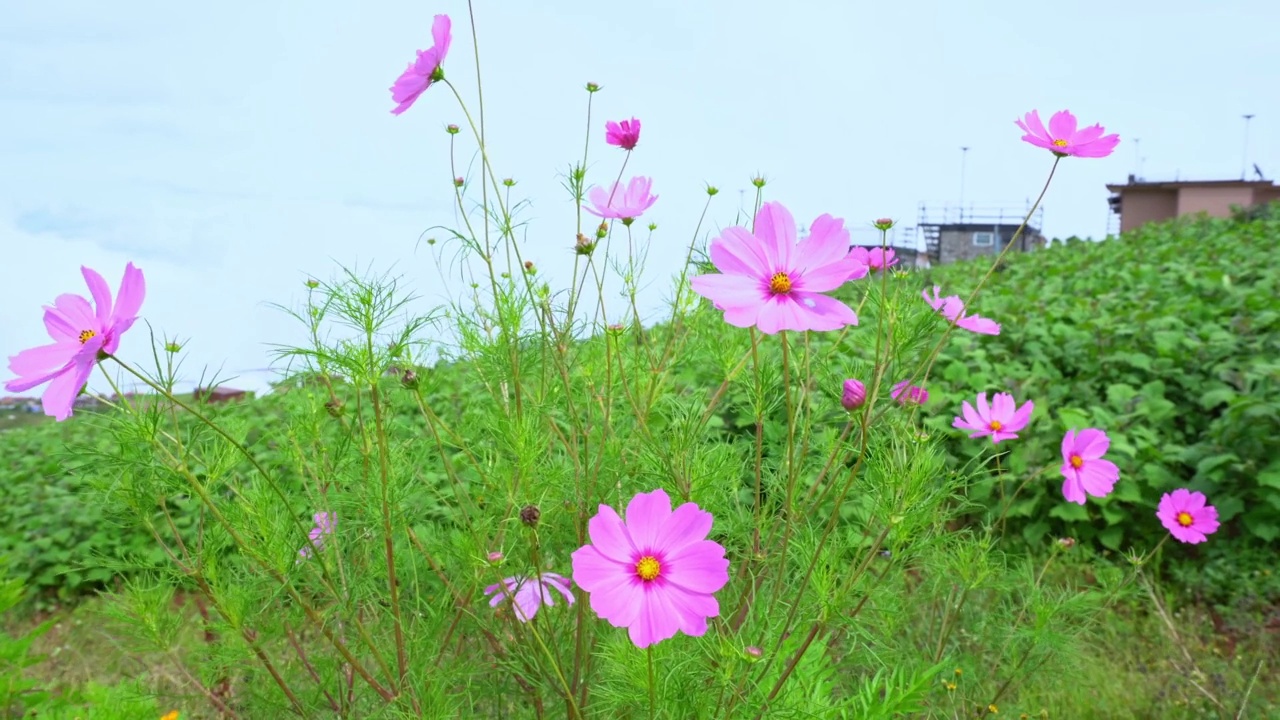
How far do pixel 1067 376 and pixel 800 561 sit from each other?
4004 millimetres

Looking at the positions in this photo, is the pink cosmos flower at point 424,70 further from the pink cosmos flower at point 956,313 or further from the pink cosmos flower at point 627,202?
the pink cosmos flower at point 956,313

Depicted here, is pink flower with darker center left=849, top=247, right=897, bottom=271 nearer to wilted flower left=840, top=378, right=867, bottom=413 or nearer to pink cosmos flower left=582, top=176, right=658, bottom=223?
pink cosmos flower left=582, top=176, right=658, bottom=223

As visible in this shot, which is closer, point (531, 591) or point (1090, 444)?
point (531, 591)

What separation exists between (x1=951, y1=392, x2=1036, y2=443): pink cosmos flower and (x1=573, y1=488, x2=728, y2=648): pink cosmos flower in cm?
125

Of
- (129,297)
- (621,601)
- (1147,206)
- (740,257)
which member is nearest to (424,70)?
(129,297)

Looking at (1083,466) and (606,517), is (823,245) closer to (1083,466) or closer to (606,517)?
(606,517)

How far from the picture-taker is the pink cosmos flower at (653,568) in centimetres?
104

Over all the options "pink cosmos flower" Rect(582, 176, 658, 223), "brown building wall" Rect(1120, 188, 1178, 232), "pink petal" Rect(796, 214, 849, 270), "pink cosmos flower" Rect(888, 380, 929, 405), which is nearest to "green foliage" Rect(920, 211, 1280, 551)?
"pink cosmos flower" Rect(888, 380, 929, 405)

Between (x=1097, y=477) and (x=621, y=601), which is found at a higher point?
(x=621, y=601)

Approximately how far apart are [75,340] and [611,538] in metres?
0.77

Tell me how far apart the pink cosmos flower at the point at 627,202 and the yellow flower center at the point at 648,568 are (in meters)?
0.73

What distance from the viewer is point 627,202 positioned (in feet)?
5.48

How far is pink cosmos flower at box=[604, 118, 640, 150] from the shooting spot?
1576 millimetres

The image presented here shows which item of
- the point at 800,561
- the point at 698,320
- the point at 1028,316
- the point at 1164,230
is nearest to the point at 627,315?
the point at 698,320
